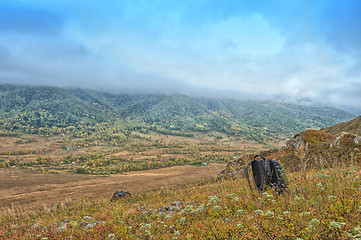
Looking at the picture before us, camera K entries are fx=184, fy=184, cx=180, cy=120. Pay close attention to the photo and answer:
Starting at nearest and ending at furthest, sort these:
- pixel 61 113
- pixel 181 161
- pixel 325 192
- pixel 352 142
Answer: pixel 325 192 → pixel 352 142 → pixel 181 161 → pixel 61 113

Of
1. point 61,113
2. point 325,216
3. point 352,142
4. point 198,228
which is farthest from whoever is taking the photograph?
point 61,113

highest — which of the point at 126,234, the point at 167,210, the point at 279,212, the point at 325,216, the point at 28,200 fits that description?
the point at 325,216

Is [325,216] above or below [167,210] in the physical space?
above

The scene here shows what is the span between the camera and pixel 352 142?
13.0 m

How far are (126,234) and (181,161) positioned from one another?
59255 millimetres

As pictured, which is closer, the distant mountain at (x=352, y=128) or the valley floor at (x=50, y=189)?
the valley floor at (x=50, y=189)

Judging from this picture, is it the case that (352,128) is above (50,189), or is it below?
above

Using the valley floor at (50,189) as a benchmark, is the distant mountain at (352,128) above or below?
above

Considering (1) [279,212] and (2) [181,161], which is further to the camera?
(2) [181,161]

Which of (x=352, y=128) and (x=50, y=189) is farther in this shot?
(x=50, y=189)

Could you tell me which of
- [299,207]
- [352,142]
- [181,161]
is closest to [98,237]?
[299,207]

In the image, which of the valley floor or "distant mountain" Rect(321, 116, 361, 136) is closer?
the valley floor

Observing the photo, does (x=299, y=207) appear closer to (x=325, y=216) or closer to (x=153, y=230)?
(x=325, y=216)

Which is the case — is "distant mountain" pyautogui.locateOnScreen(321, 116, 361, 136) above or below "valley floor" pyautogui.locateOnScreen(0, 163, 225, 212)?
above
